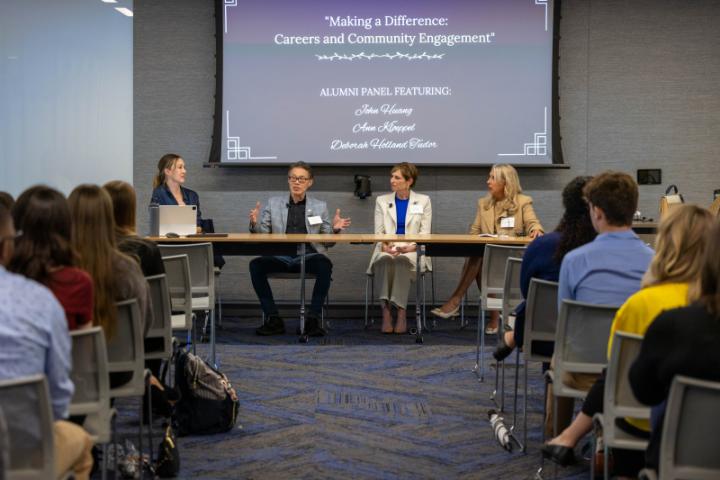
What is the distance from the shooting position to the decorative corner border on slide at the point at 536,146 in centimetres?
827

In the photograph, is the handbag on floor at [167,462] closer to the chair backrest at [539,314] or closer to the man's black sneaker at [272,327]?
the chair backrest at [539,314]

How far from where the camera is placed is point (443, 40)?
8.28 meters

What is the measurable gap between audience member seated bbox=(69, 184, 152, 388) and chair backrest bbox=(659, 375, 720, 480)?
1.97 metres

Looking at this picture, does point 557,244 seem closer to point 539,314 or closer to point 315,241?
point 539,314

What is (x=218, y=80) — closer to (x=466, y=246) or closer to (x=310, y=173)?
(x=310, y=173)

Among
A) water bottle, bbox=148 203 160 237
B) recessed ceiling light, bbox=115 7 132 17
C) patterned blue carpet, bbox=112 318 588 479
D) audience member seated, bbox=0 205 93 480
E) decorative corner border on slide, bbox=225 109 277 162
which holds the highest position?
recessed ceiling light, bbox=115 7 132 17

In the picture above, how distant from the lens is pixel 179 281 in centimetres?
534

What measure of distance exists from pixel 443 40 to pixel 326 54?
1047mm

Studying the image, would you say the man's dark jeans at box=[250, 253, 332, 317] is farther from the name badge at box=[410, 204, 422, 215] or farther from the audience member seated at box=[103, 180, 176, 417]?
the audience member seated at box=[103, 180, 176, 417]

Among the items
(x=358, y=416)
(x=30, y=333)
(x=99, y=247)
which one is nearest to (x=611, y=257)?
(x=358, y=416)

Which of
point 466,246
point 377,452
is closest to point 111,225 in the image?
point 377,452

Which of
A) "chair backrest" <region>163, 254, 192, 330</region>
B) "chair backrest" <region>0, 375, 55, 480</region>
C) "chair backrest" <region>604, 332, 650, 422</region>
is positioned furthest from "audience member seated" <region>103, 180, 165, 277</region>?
"chair backrest" <region>604, 332, 650, 422</region>

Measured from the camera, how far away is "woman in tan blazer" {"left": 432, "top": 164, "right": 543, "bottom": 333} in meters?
7.43

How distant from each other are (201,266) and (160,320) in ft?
5.39
